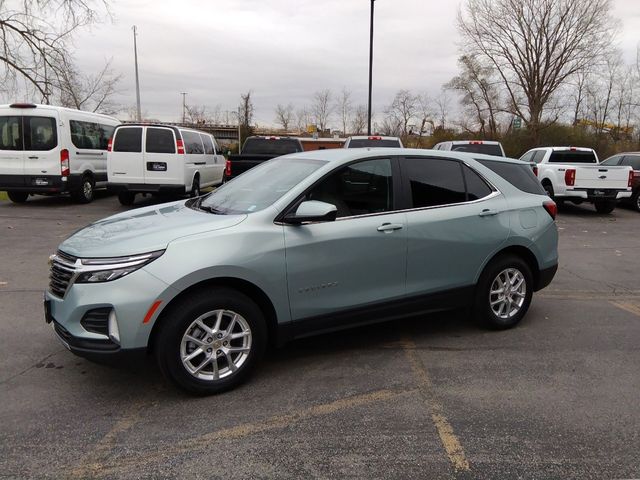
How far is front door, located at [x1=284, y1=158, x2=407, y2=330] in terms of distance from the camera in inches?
145

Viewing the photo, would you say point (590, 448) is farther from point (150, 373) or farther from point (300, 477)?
Answer: point (150, 373)

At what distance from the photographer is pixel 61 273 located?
134 inches

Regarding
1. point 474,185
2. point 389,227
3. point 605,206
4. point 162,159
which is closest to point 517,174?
point 474,185

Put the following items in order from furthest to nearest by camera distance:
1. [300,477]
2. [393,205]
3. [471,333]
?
1. [471,333]
2. [393,205]
3. [300,477]

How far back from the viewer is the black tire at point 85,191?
45.0 ft

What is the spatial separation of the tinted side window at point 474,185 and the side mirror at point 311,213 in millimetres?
1620

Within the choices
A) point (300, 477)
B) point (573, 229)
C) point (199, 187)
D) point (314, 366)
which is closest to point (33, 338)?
point (314, 366)

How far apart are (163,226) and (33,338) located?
6.40 feet

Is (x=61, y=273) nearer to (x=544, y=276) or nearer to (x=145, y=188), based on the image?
(x=544, y=276)

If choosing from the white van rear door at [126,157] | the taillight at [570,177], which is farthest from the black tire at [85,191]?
the taillight at [570,177]

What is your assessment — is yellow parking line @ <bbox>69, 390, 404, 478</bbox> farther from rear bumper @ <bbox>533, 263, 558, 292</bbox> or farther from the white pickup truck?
the white pickup truck

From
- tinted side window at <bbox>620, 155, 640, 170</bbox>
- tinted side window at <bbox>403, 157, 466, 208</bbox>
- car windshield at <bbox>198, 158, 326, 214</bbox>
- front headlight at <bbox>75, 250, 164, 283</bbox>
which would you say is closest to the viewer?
front headlight at <bbox>75, 250, 164, 283</bbox>

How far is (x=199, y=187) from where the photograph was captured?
13.8 meters

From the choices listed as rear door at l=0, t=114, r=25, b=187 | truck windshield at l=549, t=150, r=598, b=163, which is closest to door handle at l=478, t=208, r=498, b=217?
truck windshield at l=549, t=150, r=598, b=163
